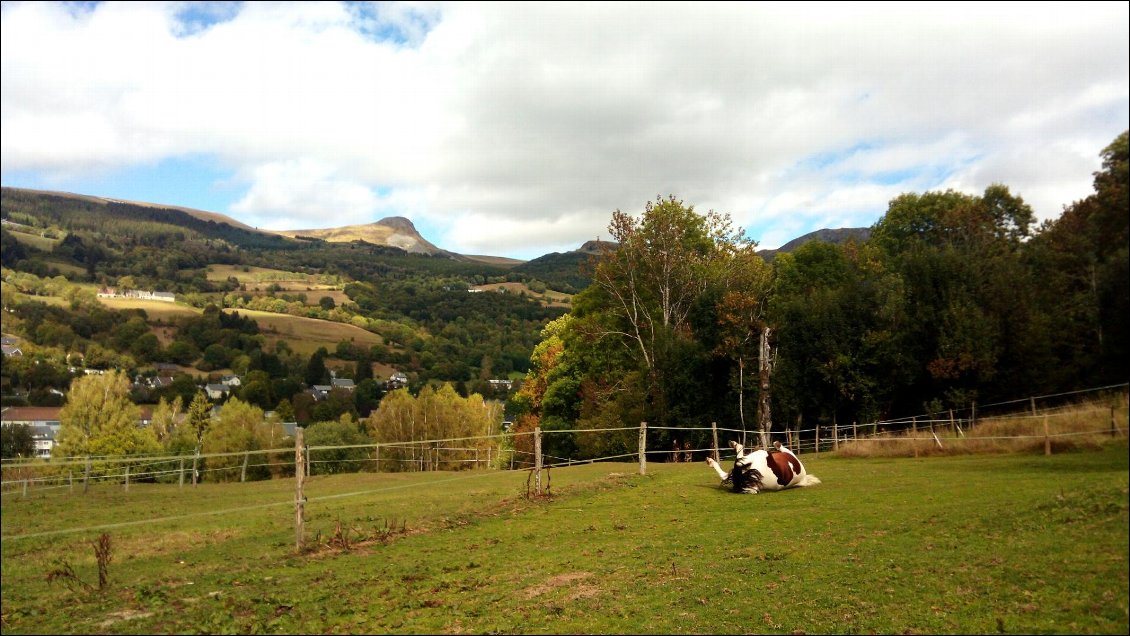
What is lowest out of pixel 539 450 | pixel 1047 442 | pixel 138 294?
pixel 539 450

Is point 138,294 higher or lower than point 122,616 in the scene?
higher

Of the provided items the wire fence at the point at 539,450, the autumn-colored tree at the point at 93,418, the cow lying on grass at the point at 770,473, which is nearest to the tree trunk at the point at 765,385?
the wire fence at the point at 539,450

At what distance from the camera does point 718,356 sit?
2906 cm

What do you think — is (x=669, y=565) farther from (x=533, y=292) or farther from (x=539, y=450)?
(x=533, y=292)

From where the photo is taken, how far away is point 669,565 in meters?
7.46

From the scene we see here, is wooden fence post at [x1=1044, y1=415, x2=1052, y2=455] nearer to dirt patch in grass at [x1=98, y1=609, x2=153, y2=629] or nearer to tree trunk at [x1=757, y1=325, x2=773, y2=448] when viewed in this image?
dirt patch in grass at [x1=98, y1=609, x2=153, y2=629]

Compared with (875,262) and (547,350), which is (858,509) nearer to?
(875,262)

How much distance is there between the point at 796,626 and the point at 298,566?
25.2ft


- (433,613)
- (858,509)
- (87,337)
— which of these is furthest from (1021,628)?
(87,337)

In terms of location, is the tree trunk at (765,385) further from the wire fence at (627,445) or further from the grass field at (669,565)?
the grass field at (669,565)

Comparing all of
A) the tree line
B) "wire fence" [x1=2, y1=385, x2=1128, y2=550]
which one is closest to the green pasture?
"wire fence" [x1=2, y1=385, x2=1128, y2=550]

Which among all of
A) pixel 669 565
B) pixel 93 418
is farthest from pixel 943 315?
pixel 93 418

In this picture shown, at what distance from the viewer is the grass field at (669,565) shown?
313 centimetres

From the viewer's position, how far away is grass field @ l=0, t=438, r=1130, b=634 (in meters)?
3.13
